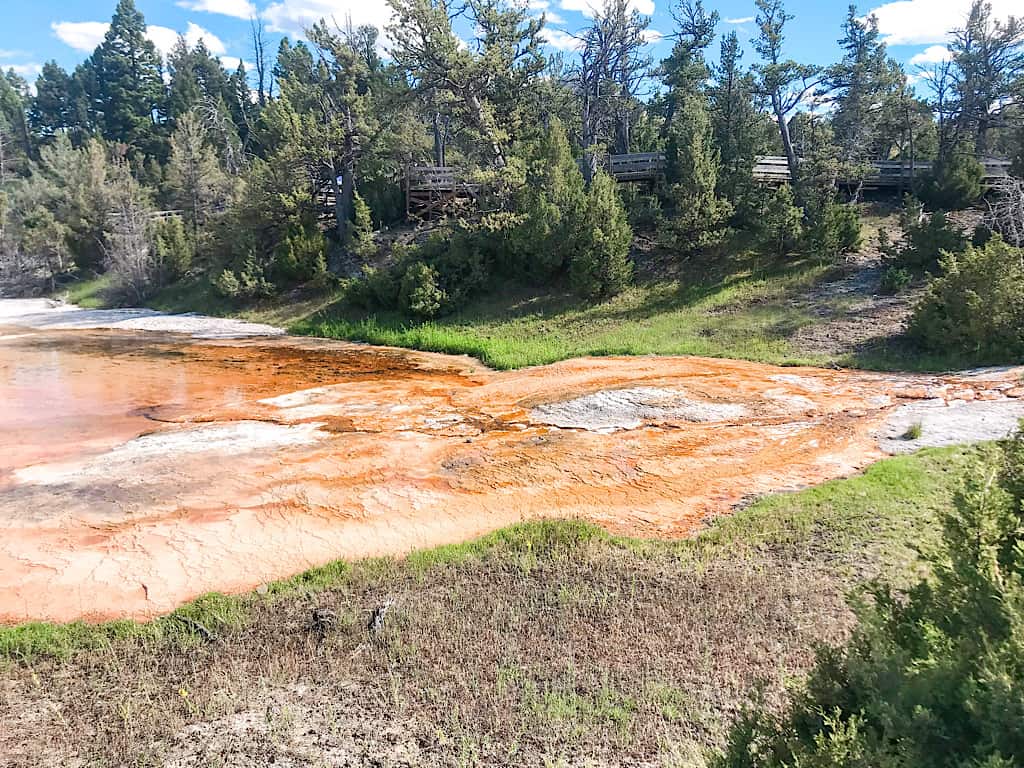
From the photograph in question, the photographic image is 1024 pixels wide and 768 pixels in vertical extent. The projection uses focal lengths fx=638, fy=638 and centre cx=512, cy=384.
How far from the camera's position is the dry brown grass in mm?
4180

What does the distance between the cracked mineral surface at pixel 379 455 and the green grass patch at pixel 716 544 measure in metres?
0.38

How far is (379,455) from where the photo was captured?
9969mm

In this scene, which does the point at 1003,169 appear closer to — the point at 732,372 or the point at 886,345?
the point at 886,345

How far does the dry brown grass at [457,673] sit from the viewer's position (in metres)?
4.18

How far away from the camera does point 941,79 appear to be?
2334 centimetres

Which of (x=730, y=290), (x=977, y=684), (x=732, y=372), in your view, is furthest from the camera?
(x=730, y=290)

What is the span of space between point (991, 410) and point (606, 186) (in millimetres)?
13330

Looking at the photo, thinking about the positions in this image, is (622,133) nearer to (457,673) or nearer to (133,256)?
(133,256)

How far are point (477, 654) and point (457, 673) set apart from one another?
262 millimetres

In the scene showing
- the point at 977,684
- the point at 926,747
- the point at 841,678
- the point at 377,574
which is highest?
the point at 977,684

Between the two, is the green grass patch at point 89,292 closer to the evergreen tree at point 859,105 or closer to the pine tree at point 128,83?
the pine tree at point 128,83

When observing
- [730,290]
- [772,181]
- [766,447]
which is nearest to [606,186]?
[730,290]

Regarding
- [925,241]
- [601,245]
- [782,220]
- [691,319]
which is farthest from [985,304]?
[601,245]

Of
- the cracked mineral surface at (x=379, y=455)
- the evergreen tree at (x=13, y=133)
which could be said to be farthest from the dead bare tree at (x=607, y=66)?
the evergreen tree at (x=13, y=133)
